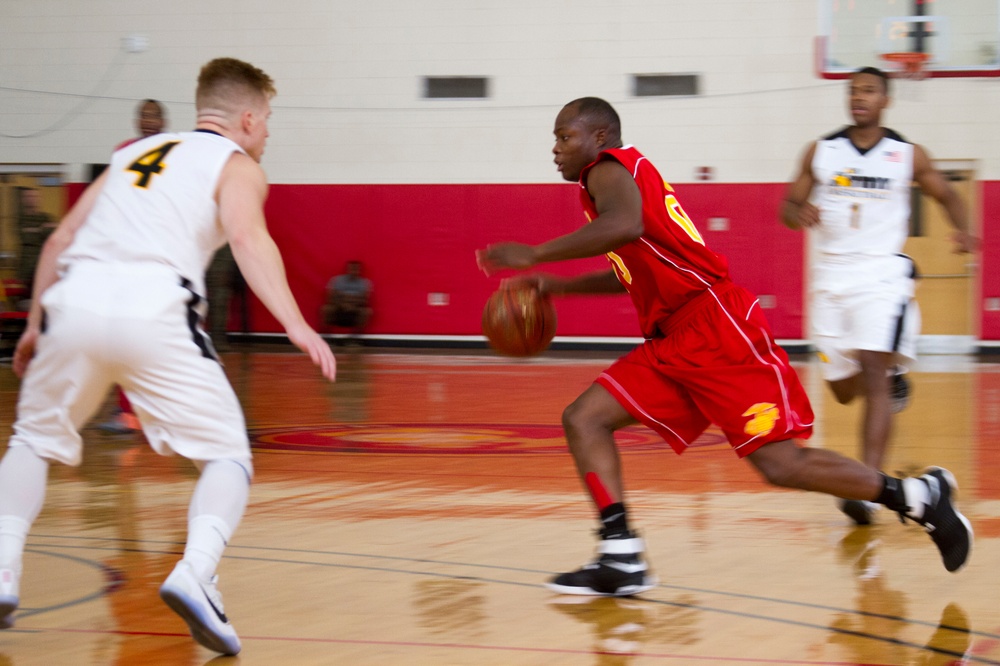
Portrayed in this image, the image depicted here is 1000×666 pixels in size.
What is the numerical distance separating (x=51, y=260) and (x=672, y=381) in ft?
5.74

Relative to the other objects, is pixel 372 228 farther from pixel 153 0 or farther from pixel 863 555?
pixel 863 555

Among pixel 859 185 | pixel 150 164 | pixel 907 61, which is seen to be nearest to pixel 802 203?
pixel 859 185

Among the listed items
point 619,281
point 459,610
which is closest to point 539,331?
point 619,281

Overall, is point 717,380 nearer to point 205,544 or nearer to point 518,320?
point 518,320

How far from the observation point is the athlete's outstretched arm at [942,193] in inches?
193

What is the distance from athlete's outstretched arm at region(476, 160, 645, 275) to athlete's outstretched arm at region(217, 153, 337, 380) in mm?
645

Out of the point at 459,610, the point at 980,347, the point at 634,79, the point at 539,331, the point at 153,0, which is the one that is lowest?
the point at 980,347

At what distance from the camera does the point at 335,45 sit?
50.4 ft

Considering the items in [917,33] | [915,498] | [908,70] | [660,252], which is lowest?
[915,498]

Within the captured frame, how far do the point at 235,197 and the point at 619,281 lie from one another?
1.47m

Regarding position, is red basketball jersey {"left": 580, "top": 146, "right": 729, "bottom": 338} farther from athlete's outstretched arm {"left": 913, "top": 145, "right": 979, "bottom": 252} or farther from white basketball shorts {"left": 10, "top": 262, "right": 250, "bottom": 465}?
athlete's outstretched arm {"left": 913, "top": 145, "right": 979, "bottom": 252}

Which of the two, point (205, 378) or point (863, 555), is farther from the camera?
point (863, 555)

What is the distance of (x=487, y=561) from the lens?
3984mm

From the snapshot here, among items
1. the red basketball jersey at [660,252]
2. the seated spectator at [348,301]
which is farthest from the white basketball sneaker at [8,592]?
the seated spectator at [348,301]
